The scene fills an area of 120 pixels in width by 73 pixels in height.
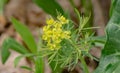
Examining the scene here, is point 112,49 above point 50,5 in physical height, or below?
below

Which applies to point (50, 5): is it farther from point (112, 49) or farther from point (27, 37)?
point (112, 49)

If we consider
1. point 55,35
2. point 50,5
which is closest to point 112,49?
point 55,35

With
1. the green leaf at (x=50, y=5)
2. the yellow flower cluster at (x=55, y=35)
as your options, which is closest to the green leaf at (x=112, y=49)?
the yellow flower cluster at (x=55, y=35)

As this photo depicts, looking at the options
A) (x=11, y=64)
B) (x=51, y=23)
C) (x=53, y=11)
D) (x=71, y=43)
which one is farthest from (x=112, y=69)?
(x=11, y=64)

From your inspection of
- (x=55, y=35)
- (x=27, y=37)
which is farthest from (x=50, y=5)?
(x=55, y=35)

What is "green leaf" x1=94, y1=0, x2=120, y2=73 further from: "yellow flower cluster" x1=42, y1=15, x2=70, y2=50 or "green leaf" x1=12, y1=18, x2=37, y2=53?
"green leaf" x1=12, y1=18, x2=37, y2=53

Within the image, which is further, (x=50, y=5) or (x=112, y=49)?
(x=50, y=5)

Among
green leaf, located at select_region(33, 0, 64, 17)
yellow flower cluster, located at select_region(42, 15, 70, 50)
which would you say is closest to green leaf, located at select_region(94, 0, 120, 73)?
yellow flower cluster, located at select_region(42, 15, 70, 50)

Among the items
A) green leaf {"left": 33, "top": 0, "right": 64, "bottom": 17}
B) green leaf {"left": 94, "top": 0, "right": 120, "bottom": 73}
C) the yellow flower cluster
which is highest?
green leaf {"left": 33, "top": 0, "right": 64, "bottom": 17}

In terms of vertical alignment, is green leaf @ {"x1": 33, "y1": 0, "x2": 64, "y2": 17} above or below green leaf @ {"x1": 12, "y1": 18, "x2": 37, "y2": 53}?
above
